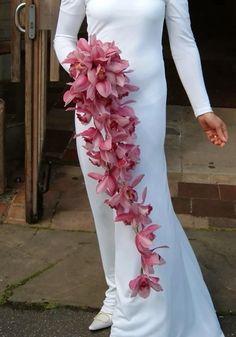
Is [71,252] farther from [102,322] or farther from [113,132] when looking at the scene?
[113,132]

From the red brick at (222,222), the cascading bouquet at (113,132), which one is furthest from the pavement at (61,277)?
the cascading bouquet at (113,132)

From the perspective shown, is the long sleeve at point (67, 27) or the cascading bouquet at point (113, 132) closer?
the cascading bouquet at point (113, 132)

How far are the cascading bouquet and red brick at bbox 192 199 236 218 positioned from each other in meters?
1.79

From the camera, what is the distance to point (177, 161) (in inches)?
205

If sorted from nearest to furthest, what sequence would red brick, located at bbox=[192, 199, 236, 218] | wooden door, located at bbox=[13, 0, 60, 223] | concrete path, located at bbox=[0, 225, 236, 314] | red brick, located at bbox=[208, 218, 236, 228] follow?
concrete path, located at bbox=[0, 225, 236, 314] < wooden door, located at bbox=[13, 0, 60, 223] < red brick, located at bbox=[208, 218, 236, 228] < red brick, located at bbox=[192, 199, 236, 218]

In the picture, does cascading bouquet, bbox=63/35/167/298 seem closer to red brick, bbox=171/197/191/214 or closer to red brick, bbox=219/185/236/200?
red brick, bbox=171/197/191/214

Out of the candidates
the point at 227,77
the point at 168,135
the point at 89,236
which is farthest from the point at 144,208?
the point at 227,77

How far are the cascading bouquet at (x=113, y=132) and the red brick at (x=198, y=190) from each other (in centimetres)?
203

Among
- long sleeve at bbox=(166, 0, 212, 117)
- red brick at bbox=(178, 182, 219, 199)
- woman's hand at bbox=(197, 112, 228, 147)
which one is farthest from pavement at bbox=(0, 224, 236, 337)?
long sleeve at bbox=(166, 0, 212, 117)

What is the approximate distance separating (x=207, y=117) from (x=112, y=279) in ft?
3.15

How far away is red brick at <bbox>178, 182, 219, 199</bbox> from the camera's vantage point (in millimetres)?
4617

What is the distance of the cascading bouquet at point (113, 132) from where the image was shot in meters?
2.35

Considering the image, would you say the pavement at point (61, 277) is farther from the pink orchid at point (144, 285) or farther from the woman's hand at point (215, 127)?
the woman's hand at point (215, 127)

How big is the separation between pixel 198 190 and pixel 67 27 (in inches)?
92.5
